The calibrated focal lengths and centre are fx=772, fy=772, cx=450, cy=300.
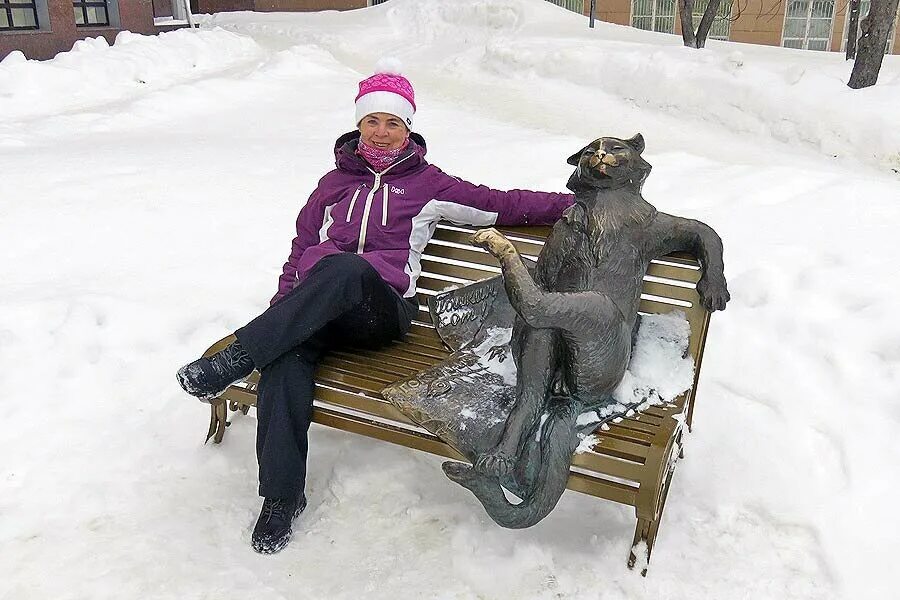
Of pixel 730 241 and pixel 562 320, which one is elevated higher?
pixel 562 320

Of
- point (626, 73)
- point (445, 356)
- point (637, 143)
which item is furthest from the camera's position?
point (626, 73)

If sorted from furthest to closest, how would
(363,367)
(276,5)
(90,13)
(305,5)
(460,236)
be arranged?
1. (276,5)
2. (305,5)
3. (90,13)
4. (460,236)
5. (363,367)

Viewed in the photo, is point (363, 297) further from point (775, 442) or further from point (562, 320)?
point (775, 442)

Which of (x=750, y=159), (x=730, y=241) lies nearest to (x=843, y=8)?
(x=750, y=159)

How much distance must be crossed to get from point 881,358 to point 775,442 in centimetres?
63

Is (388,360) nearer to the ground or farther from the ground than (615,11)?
nearer to the ground

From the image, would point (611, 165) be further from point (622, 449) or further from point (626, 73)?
point (626, 73)

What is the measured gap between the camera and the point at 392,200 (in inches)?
125

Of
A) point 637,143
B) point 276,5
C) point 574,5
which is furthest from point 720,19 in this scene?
point 637,143

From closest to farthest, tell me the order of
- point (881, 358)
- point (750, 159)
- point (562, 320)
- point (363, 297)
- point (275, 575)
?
1. point (562, 320)
2. point (275, 575)
3. point (363, 297)
4. point (881, 358)
5. point (750, 159)

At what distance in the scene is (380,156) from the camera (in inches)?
126

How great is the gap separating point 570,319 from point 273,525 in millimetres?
1235

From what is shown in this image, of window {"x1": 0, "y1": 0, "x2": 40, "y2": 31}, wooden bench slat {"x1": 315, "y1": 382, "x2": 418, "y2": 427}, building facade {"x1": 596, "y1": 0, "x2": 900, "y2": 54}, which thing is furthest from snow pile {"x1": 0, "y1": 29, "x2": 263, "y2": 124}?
building facade {"x1": 596, "y1": 0, "x2": 900, "y2": 54}

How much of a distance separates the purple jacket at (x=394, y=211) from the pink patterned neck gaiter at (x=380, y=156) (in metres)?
0.02
